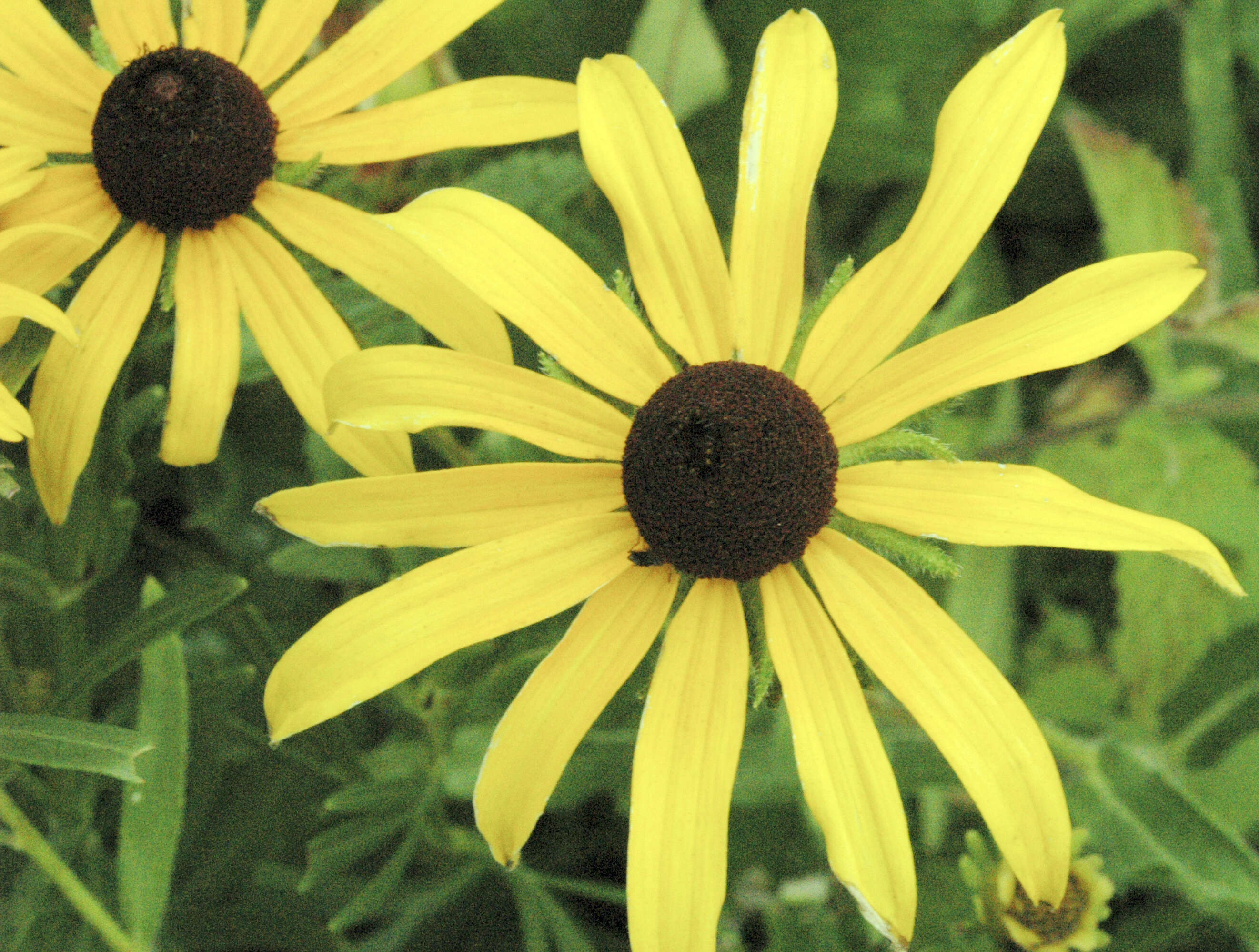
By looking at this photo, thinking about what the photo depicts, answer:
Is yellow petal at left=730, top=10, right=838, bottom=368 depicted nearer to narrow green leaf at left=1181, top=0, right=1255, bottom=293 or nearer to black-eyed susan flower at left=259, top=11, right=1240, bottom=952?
black-eyed susan flower at left=259, top=11, right=1240, bottom=952

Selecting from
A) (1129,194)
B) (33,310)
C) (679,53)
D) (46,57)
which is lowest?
(33,310)

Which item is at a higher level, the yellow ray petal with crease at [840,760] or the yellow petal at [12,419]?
the yellow petal at [12,419]

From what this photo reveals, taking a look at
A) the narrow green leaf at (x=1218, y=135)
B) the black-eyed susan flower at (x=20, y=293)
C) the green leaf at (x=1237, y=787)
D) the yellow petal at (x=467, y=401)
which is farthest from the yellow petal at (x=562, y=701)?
the narrow green leaf at (x=1218, y=135)

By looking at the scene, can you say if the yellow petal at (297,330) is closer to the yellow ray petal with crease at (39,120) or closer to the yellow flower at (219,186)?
the yellow flower at (219,186)

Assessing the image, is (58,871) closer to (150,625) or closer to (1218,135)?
(150,625)

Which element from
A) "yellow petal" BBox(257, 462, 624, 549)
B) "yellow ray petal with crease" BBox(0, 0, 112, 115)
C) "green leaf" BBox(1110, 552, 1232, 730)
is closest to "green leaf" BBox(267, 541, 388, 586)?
"yellow petal" BBox(257, 462, 624, 549)

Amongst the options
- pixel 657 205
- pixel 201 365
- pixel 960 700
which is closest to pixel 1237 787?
pixel 960 700

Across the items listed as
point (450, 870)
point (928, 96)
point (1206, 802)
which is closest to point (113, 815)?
point (450, 870)
